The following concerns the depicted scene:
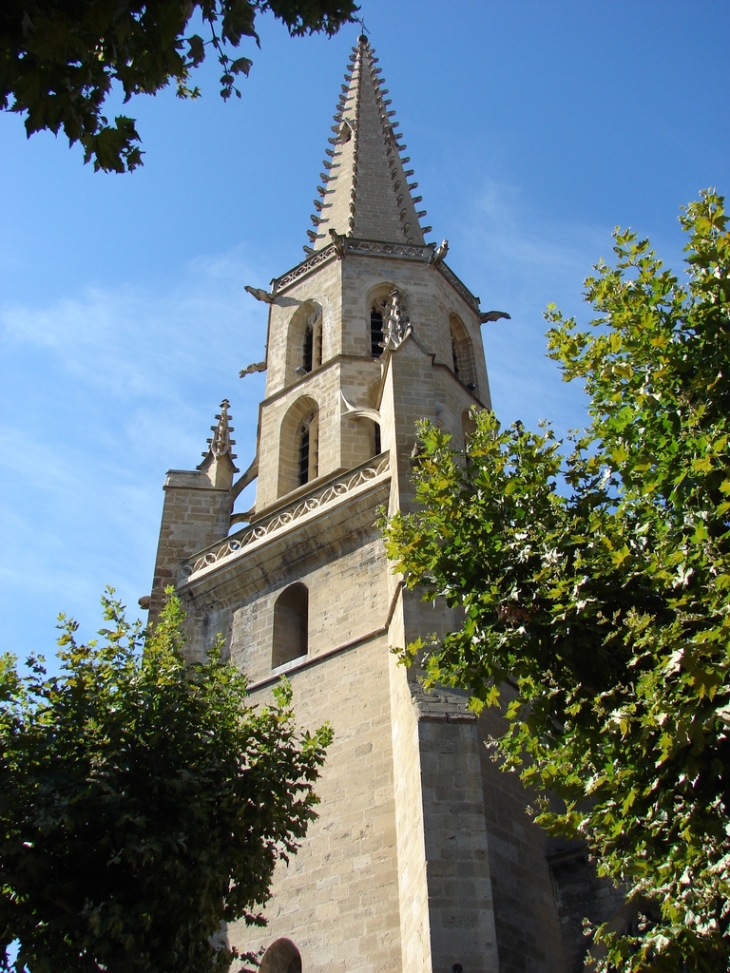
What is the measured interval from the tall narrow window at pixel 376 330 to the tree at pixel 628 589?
11.0m

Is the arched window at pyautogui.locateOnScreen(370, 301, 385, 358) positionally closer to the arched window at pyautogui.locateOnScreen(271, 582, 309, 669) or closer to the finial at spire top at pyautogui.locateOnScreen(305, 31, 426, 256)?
the finial at spire top at pyautogui.locateOnScreen(305, 31, 426, 256)

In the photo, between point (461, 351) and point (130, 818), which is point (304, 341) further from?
point (130, 818)

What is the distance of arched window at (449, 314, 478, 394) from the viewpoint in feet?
63.0

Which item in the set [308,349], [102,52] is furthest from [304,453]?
[102,52]

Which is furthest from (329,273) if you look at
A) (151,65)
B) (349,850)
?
(151,65)

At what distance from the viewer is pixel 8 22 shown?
157 inches

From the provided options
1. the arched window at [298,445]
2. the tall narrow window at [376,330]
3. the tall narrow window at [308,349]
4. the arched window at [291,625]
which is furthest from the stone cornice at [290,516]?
the tall narrow window at [308,349]

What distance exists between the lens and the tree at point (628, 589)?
16.8 feet

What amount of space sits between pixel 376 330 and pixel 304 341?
5.20ft

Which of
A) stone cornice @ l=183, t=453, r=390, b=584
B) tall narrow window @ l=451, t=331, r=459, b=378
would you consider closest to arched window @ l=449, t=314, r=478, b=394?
tall narrow window @ l=451, t=331, r=459, b=378

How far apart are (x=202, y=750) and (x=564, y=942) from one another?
12.7ft

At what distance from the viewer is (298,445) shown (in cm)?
1736

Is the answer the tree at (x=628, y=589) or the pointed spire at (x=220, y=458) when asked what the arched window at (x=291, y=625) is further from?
the tree at (x=628, y=589)

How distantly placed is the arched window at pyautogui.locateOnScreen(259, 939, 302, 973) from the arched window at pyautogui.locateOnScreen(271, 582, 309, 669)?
11.7 feet
